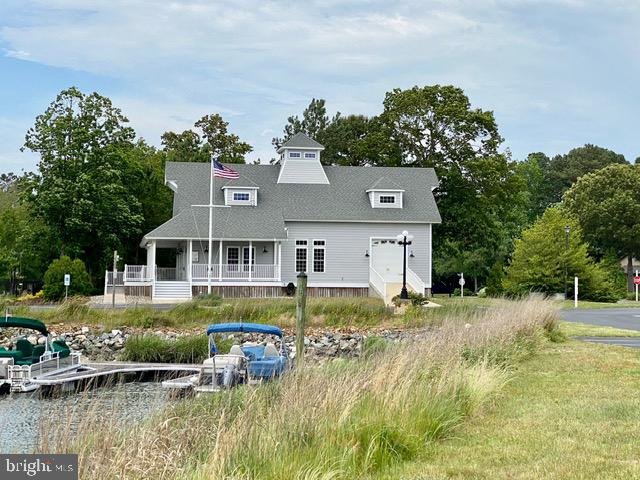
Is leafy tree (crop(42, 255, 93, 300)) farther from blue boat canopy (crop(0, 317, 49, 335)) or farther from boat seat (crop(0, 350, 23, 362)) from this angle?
boat seat (crop(0, 350, 23, 362))

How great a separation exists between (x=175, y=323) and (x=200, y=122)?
121 feet

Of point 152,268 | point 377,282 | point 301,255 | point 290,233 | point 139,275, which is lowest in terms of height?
point 377,282

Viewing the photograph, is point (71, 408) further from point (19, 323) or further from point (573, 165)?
point (573, 165)

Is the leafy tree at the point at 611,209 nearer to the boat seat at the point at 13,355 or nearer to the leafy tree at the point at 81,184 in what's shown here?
the leafy tree at the point at 81,184

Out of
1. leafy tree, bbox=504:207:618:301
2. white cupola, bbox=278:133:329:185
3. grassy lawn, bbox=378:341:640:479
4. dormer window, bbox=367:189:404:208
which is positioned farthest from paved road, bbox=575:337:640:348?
leafy tree, bbox=504:207:618:301

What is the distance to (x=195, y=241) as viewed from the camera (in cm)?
4156

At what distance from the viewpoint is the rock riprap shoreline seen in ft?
80.4

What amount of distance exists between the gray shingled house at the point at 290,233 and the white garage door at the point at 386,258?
0.05 m

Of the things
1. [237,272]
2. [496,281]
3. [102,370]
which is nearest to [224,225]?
[237,272]

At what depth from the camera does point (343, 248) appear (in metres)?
43.8

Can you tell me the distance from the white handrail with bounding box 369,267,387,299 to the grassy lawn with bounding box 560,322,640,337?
1246 cm

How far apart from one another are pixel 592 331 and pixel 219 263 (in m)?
20.5

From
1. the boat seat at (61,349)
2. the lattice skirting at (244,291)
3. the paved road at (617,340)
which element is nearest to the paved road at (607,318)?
the paved road at (617,340)

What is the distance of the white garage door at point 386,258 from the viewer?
43.7 meters
